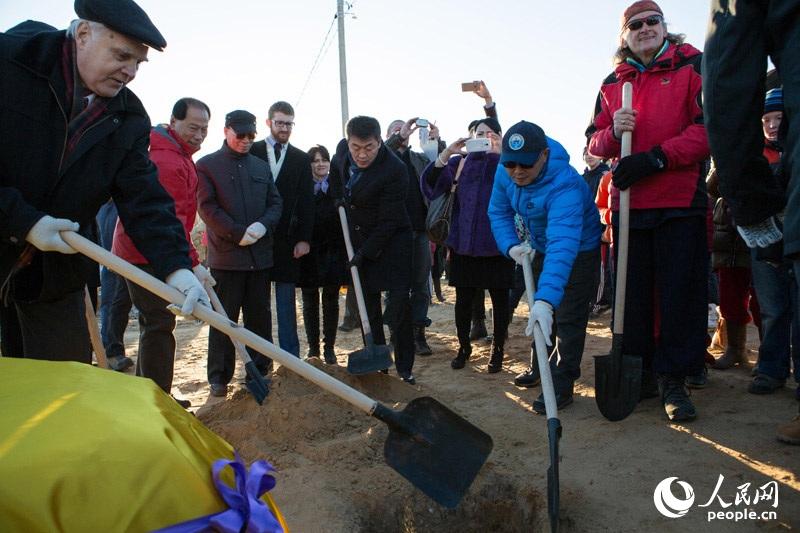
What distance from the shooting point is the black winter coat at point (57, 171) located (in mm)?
2457

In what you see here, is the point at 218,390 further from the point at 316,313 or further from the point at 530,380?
the point at 530,380

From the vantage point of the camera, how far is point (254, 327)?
5000mm

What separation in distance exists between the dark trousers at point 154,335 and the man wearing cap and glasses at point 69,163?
3.63 feet

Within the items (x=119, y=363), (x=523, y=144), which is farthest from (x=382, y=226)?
(x=119, y=363)

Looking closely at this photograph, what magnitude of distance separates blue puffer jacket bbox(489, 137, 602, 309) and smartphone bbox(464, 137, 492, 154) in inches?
41.3

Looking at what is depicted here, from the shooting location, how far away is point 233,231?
15.6ft

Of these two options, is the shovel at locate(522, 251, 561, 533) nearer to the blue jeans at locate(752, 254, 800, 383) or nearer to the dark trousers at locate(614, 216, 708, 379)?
the dark trousers at locate(614, 216, 708, 379)

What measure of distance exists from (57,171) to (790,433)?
365 cm

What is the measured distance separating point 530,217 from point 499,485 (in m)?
1.70

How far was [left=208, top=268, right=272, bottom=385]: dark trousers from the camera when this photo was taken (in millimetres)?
4855

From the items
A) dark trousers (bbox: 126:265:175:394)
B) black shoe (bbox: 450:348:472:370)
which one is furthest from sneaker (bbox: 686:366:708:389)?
dark trousers (bbox: 126:265:175:394)

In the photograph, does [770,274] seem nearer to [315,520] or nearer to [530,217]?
[530,217]

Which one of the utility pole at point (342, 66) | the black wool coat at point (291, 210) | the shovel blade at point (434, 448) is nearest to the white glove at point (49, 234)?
the shovel blade at point (434, 448)

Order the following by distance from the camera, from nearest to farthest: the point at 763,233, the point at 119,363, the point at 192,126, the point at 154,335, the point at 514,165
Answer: the point at 763,233, the point at 514,165, the point at 154,335, the point at 192,126, the point at 119,363
